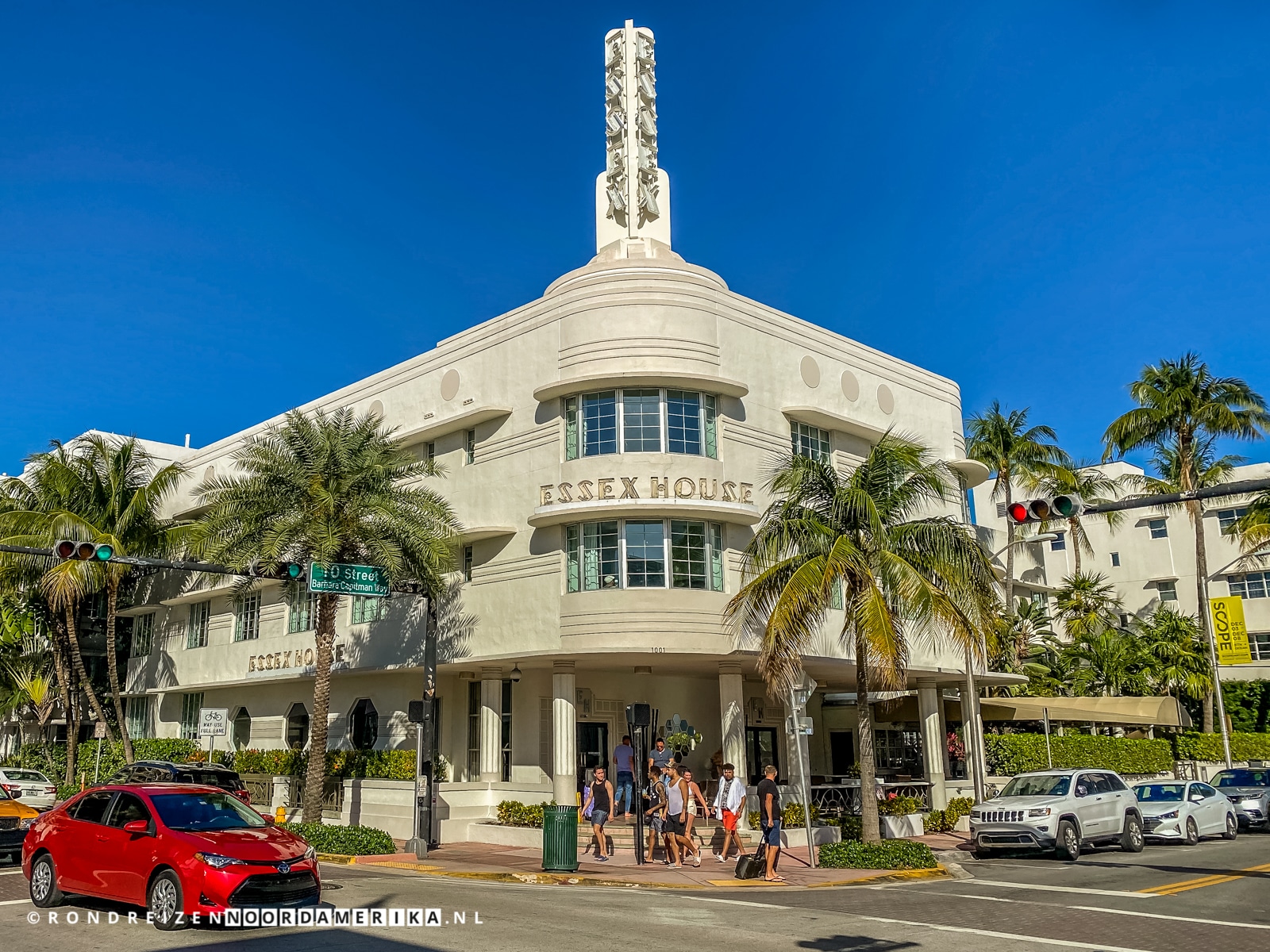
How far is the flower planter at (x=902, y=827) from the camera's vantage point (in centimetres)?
2586

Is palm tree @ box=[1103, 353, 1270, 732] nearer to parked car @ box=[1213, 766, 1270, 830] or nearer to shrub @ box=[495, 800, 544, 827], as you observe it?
parked car @ box=[1213, 766, 1270, 830]

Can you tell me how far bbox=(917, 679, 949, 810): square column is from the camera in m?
30.8

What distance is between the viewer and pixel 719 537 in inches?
1021

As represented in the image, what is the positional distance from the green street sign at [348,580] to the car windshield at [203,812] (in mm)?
7332

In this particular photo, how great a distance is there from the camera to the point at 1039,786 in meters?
22.4

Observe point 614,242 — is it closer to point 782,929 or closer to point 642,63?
point 642,63

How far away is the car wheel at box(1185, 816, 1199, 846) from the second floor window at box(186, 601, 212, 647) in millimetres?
30991

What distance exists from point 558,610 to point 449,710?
7121 millimetres

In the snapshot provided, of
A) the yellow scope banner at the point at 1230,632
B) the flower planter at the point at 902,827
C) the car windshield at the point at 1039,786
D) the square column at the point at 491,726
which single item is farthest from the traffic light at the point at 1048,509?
the yellow scope banner at the point at 1230,632

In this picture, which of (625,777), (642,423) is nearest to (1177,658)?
(625,777)

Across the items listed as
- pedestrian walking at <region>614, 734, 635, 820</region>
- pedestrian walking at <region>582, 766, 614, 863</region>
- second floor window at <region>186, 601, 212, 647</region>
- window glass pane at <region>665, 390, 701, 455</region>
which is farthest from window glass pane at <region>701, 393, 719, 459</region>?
second floor window at <region>186, 601, 212, 647</region>

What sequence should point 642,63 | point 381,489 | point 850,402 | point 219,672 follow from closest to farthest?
1. point 381,489
2. point 850,402
3. point 642,63
4. point 219,672

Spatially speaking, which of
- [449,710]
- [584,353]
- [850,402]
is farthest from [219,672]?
[850,402]

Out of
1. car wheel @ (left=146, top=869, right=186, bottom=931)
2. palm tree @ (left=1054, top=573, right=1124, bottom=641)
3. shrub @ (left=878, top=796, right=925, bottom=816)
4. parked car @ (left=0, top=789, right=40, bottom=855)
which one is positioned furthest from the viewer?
palm tree @ (left=1054, top=573, right=1124, bottom=641)
